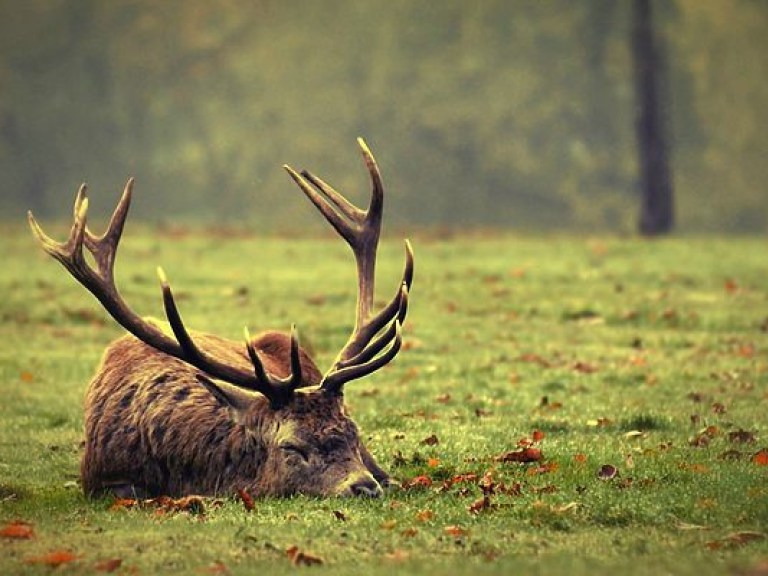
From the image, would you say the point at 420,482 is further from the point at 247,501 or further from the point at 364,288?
the point at 364,288

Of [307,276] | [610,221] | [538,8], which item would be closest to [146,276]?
[307,276]

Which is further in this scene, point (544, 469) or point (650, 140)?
point (650, 140)

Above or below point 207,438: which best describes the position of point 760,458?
below

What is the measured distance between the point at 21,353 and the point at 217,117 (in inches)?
1247

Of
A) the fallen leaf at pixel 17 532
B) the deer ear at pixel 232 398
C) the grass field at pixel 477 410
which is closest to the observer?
the grass field at pixel 477 410

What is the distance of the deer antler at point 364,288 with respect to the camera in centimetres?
1034

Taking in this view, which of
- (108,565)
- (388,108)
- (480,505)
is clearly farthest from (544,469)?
(388,108)

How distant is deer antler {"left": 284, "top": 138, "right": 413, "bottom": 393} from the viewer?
10344 millimetres

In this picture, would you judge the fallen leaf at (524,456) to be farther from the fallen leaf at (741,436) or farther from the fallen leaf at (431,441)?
the fallen leaf at (741,436)

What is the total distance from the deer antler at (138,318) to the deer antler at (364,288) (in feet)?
1.29

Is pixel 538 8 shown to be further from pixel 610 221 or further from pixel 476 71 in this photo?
pixel 610 221

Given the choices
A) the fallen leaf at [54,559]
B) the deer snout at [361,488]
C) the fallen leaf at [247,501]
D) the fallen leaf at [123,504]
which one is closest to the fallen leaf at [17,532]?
the fallen leaf at [54,559]

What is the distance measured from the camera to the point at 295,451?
10172 millimetres

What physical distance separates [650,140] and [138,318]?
27670 millimetres
